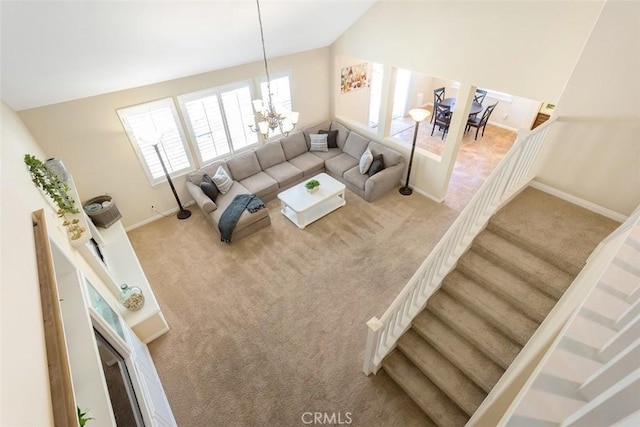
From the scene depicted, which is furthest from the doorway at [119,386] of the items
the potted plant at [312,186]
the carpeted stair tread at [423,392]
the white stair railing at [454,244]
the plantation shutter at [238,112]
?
the plantation shutter at [238,112]

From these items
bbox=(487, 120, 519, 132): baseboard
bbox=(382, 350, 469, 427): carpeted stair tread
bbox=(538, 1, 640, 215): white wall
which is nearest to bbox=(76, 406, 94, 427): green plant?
bbox=(382, 350, 469, 427): carpeted stair tread

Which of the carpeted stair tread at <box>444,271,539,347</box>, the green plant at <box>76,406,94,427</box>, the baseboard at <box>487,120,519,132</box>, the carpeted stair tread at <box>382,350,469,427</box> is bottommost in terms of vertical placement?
the carpeted stair tread at <box>382,350,469,427</box>

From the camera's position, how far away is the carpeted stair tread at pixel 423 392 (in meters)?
2.87

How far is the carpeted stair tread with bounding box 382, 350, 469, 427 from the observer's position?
2.87 metres

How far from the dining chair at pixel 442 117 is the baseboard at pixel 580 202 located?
4.38 m

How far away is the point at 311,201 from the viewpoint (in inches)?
210

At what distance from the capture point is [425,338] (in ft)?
10.0

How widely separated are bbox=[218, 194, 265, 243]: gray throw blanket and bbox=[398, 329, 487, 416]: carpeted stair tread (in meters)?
3.11

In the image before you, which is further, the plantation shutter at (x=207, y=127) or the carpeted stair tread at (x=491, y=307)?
the plantation shutter at (x=207, y=127)

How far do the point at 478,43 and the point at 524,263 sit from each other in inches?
121


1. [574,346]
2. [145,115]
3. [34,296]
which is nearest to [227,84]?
[145,115]

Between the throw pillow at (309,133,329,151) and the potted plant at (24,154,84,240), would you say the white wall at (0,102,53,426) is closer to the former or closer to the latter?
the potted plant at (24,154,84,240)

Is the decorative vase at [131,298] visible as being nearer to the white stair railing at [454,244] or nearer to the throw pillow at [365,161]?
the white stair railing at [454,244]

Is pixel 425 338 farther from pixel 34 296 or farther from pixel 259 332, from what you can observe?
pixel 34 296
